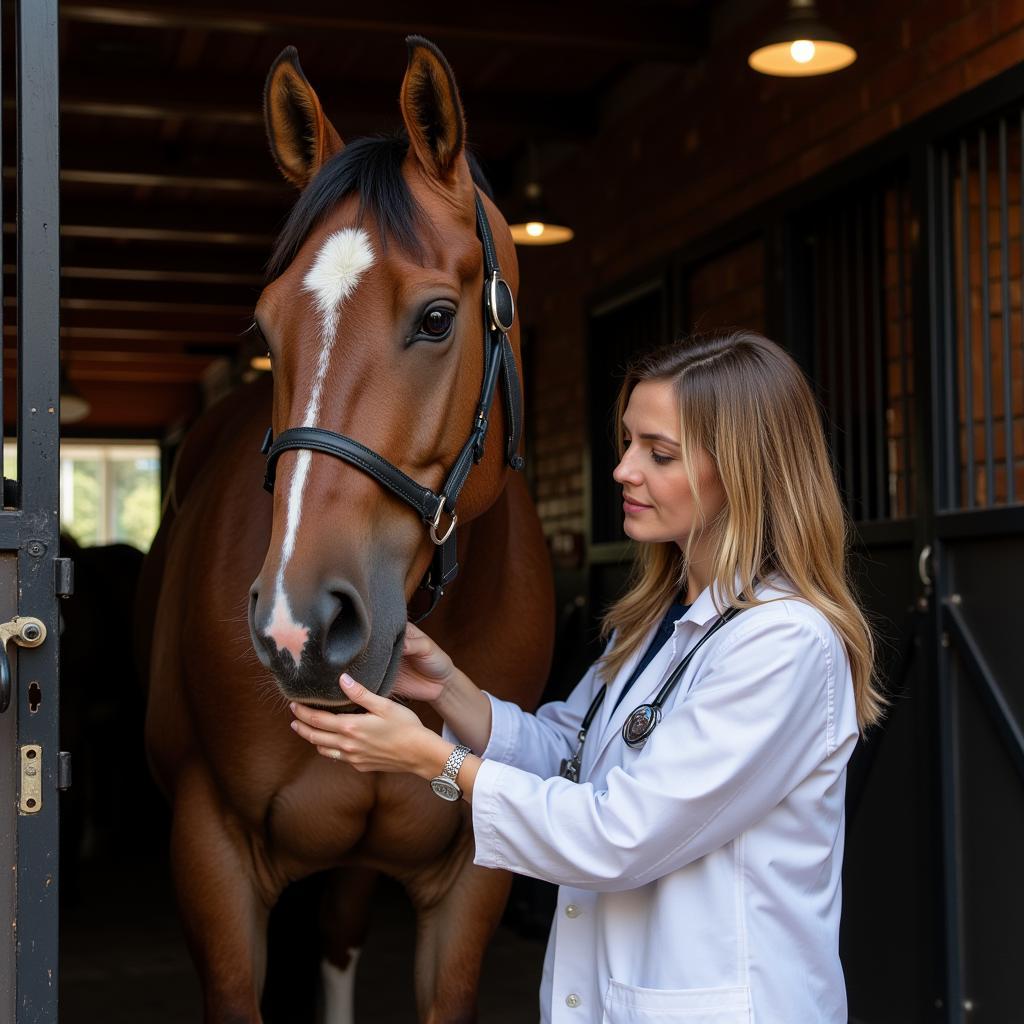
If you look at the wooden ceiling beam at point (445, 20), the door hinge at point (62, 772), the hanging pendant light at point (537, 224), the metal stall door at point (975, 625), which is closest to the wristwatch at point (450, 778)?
the door hinge at point (62, 772)

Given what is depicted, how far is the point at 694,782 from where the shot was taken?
1.64 metres

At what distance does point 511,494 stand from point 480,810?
3.73 feet

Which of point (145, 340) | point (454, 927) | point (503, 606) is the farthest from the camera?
point (145, 340)

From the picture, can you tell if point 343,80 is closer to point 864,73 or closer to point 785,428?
point 864,73

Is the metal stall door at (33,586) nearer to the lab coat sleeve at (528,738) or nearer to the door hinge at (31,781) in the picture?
the door hinge at (31,781)

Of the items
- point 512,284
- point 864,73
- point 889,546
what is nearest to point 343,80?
point 864,73

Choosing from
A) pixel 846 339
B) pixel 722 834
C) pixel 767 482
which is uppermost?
pixel 846 339

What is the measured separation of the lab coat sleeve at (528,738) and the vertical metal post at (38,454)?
2.05 ft

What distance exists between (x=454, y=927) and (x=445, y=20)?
3359mm

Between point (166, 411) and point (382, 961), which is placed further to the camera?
point (166, 411)

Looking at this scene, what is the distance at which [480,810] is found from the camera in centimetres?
171

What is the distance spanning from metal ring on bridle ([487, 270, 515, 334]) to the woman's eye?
0.44 feet

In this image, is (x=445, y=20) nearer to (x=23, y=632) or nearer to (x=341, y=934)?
(x=341, y=934)

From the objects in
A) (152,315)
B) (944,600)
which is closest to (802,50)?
(944,600)
